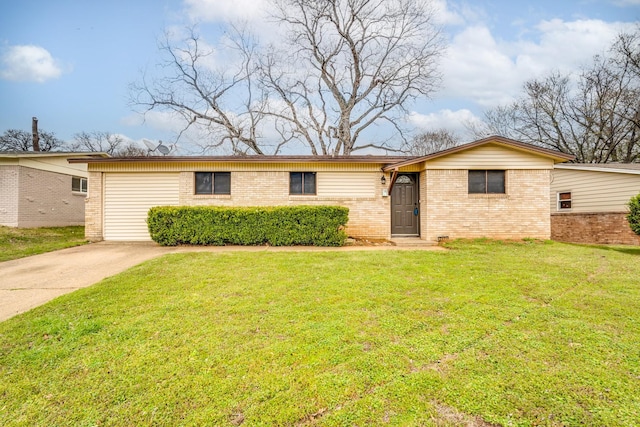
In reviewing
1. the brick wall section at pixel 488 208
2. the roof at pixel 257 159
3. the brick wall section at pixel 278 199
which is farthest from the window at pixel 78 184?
the brick wall section at pixel 488 208

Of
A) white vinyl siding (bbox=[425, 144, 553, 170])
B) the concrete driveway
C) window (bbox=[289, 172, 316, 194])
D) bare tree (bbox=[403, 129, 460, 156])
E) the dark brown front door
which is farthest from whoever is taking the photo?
bare tree (bbox=[403, 129, 460, 156])

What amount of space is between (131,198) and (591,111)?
30430mm

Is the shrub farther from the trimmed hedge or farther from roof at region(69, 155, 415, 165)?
the trimmed hedge

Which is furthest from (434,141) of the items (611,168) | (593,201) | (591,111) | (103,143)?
(103,143)

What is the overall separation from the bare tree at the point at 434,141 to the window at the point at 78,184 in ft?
87.4

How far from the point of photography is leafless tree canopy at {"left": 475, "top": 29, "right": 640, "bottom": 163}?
66.5 feet

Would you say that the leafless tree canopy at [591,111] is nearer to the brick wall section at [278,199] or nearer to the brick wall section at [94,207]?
the brick wall section at [278,199]

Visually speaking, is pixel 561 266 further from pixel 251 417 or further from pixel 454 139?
pixel 454 139

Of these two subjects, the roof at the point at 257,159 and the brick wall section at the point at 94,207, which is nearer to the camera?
the roof at the point at 257,159

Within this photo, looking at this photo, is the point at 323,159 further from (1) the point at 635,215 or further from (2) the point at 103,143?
(2) the point at 103,143

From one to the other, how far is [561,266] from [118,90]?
2413 cm

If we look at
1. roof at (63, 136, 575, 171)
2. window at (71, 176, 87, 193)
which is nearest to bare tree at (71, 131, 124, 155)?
window at (71, 176, 87, 193)

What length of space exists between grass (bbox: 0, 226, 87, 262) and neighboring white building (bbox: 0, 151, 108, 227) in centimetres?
84

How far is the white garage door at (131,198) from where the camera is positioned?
34.9 feet
